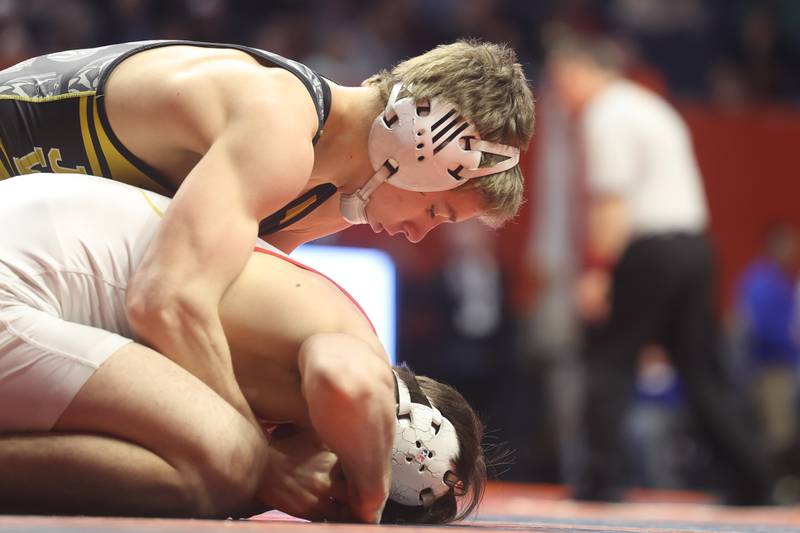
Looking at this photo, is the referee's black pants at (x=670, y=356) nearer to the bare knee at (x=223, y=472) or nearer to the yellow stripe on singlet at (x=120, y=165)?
the yellow stripe on singlet at (x=120, y=165)

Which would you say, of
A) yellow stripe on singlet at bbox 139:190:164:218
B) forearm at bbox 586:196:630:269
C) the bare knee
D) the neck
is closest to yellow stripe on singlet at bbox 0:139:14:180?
yellow stripe on singlet at bbox 139:190:164:218

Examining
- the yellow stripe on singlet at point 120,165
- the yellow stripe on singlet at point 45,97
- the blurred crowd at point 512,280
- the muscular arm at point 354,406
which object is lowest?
the blurred crowd at point 512,280

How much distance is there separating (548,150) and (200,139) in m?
4.99

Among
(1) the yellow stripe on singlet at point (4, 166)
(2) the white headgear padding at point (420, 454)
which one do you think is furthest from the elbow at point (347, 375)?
(1) the yellow stripe on singlet at point (4, 166)

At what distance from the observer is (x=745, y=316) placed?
26.1ft

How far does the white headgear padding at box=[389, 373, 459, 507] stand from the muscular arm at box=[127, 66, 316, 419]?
11.0 inches

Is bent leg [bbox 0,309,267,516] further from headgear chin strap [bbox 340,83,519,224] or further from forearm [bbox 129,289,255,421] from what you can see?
headgear chin strap [bbox 340,83,519,224]

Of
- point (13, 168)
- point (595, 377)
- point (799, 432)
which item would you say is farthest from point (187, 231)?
point (799, 432)

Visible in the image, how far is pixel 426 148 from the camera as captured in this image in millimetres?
2480

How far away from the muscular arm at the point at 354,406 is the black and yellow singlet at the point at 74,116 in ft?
2.13

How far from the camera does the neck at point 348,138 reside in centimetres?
259

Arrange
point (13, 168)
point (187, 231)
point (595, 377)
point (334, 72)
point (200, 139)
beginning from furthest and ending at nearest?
point (334, 72), point (595, 377), point (13, 168), point (200, 139), point (187, 231)

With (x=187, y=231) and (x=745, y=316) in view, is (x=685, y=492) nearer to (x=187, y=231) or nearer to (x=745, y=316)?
(x=745, y=316)

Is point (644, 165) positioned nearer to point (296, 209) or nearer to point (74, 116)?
point (296, 209)
